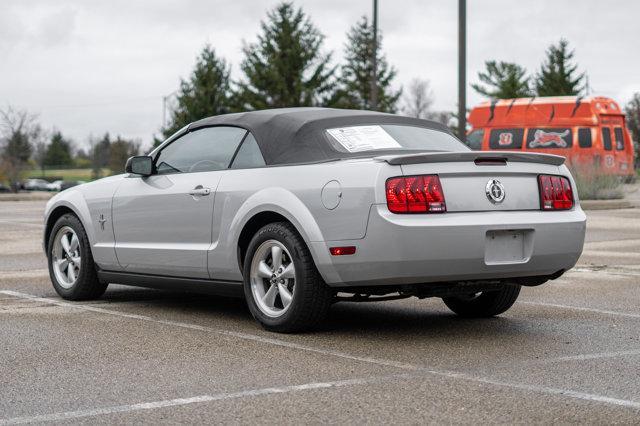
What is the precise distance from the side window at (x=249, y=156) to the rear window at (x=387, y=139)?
0.50 m

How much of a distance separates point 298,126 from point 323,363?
1962 millimetres

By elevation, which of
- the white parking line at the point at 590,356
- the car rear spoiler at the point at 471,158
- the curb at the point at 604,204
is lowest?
the curb at the point at 604,204

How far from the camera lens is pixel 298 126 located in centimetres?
688

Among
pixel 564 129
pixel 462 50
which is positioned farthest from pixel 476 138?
pixel 462 50

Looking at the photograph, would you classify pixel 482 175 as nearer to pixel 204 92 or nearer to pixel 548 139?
pixel 548 139

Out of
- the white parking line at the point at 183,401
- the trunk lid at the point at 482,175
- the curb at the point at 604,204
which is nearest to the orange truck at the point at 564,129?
the curb at the point at 604,204

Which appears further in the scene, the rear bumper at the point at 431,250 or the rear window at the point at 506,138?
the rear window at the point at 506,138

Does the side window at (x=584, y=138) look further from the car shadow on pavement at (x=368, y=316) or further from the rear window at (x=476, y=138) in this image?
the car shadow on pavement at (x=368, y=316)

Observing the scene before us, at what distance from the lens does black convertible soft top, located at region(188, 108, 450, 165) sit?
6664 millimetres

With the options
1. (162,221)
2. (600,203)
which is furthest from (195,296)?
(600,203)

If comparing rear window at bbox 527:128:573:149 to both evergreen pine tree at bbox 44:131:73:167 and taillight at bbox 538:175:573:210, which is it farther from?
evergreen pine tree at bbox 44:131:73:167

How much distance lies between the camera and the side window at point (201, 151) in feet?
23.6

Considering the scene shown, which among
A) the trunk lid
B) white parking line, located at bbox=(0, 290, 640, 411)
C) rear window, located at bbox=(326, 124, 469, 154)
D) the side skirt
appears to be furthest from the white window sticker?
white parking line, located at bbox=(0, 290, 640, 411)

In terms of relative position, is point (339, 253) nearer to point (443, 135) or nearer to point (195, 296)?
point (443, 135)
